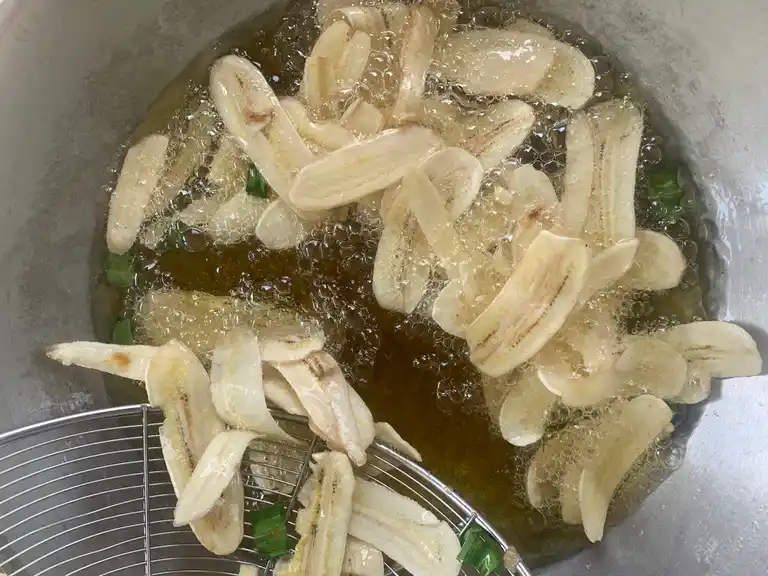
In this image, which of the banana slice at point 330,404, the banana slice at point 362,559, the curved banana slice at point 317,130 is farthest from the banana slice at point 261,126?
the banana slice at point 362,559

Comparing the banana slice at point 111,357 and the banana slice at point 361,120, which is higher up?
the banana slice at point 361,120

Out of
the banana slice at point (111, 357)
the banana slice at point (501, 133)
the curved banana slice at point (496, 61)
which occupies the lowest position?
the banana slice at point (111, 357)

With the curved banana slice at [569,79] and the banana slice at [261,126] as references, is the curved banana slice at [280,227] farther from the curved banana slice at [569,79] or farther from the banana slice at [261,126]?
the curved banana slice at [569,79]

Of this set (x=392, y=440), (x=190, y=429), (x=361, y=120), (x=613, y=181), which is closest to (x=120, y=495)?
(x=190, y=429)

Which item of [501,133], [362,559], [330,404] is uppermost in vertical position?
[501,133]

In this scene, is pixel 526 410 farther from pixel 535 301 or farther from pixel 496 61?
pixel 496 61

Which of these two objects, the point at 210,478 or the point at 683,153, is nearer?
the point at 210,478
